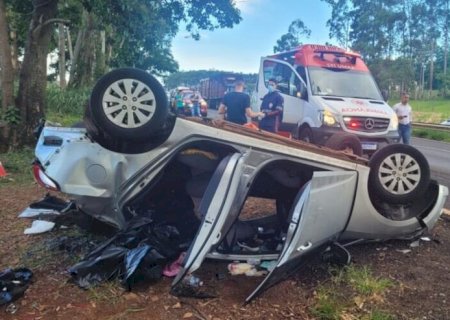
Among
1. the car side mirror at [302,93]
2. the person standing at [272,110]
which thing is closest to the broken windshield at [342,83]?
the car side mirror at [302,93]

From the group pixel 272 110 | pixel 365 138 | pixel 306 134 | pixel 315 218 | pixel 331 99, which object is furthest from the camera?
pixel 306 134

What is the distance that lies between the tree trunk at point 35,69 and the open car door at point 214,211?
7.38 meters

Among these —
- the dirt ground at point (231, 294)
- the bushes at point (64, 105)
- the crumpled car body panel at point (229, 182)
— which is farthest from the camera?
the bushes at point (64, 105)

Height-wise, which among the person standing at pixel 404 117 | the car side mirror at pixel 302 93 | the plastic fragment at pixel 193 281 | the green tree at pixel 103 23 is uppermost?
the green tree at pixel 103 23

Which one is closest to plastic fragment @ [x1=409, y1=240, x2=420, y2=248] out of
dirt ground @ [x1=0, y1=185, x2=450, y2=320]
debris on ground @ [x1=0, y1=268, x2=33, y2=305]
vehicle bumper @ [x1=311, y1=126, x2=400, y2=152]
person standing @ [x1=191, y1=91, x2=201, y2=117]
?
dirt ground @ [x1=0, y1=185, x2=450, y2=320]

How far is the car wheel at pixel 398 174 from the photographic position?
393 centimetres

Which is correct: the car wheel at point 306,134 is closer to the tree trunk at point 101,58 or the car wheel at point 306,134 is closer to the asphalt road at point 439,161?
the asphalt road at point 439,161

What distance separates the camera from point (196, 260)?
309cm

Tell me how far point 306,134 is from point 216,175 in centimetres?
649

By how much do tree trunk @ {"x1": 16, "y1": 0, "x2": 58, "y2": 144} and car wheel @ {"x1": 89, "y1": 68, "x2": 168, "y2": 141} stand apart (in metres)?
6.61

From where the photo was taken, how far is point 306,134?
382 inches

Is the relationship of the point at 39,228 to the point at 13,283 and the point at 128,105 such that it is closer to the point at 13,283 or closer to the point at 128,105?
the point at 13,283

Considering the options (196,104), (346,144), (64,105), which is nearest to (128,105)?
(346,144)

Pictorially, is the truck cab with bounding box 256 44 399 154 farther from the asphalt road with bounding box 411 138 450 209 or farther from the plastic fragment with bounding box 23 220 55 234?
the plastic fragment with bounding box 23 220 55 234
